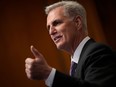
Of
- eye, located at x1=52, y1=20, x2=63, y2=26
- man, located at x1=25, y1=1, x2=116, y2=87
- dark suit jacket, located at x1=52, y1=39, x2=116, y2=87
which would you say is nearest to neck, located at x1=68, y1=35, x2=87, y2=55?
man, located at x1=25, y1=1, x2=116, y2=87

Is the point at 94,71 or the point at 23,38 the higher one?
the point at 94,71

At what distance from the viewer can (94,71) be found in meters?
1.11

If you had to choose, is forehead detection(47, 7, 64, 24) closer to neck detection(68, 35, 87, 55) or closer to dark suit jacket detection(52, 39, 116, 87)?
neck detection(68, 35, 87, 55)

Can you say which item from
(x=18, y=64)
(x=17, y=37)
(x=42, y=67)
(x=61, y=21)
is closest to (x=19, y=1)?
(x=17, y=37)

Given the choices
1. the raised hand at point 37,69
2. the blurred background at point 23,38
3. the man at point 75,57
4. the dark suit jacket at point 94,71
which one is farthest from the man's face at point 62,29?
the blurred background at point 23,38

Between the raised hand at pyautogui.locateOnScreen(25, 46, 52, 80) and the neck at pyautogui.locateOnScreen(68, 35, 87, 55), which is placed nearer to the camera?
the raised hand at pyautogui.locateOnScreen(25, 46, 52, 80)

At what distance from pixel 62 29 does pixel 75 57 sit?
0.91ft

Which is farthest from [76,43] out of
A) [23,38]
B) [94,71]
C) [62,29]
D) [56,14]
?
[23,38]

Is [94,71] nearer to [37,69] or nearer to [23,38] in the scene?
[37,69]

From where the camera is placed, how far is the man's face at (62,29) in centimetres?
163

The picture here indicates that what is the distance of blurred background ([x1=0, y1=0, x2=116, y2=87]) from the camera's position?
2.30 m

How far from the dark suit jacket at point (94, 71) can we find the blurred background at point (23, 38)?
3.69 ft

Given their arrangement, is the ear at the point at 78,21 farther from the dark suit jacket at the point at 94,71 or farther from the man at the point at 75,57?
the dark suit jacket at the point at 94,71

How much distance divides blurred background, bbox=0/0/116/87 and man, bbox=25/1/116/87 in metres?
0.72
